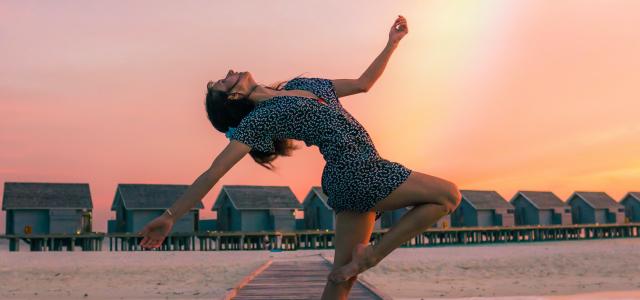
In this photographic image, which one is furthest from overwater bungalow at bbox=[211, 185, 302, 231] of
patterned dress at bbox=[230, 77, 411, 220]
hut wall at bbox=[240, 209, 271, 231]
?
patterned dress at bbox=[230, 77, 411, 220]

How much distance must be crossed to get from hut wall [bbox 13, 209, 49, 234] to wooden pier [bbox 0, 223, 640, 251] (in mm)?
593

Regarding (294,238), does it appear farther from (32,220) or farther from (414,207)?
(414,207)

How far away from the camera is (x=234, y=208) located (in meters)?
44.5

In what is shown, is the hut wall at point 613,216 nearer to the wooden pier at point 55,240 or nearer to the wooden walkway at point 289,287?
the wooden pier at point 55,240

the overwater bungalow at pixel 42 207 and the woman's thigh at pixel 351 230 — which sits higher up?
the overwater bungalow at pixel 42 207

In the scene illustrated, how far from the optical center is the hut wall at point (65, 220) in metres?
41.4

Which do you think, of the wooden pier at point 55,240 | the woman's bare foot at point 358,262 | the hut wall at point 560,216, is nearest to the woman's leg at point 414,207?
the woman's bare foot at point 358,262

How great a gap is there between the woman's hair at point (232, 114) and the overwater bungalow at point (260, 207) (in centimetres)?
4107

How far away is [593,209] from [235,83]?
67.0 m

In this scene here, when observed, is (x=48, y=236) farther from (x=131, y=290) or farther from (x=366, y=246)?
(x=366, y=246)

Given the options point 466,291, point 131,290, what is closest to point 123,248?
point 131,290

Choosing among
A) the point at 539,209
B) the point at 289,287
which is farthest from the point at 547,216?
the point at 289,287

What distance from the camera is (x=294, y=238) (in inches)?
1816

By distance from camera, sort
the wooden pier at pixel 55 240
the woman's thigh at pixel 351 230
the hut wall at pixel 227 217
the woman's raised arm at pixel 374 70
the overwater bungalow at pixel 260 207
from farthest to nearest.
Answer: the hut wall at pixel 227 217
the overwater bungalow at pixel 260 207
the wooden pier at pixel 55 240
the woman's raised arm at pixel 374 70
the woman's thigh at pixel 351 230
